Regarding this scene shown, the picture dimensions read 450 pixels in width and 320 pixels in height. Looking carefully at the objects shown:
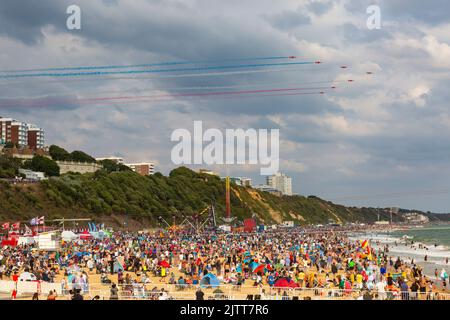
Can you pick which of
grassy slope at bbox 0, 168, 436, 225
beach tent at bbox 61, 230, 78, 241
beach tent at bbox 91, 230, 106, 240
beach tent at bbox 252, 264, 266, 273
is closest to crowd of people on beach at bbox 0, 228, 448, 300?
beach tent at bbox 252, 264, 266, 273

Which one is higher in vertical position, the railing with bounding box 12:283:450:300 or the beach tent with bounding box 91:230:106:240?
the beach tent with bounding box 91:230:106:240

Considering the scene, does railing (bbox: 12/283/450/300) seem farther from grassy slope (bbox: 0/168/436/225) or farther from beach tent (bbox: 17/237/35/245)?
grassy slope (bbox: 0/168/436/225)

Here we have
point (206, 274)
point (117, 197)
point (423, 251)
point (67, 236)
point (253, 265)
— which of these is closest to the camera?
point (206, 274)

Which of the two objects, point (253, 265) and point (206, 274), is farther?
point (253, 265)

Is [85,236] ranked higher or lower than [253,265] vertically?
higher

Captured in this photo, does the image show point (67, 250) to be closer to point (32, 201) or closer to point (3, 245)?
point (3, 245)

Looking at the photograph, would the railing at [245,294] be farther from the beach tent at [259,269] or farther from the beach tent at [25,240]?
the beach tent at [25,240]

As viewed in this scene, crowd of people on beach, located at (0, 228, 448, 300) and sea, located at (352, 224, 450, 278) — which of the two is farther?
sea, located at (352, 224, 450, 278)

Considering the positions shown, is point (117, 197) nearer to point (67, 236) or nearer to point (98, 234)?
point (98, 234)

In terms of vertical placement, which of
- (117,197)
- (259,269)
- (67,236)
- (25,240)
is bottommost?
(259,269)

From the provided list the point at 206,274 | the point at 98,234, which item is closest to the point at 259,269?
the point at 206,274

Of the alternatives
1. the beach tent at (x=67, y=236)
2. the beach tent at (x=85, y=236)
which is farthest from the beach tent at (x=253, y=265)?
the beach tent at (x=85, y=236)
